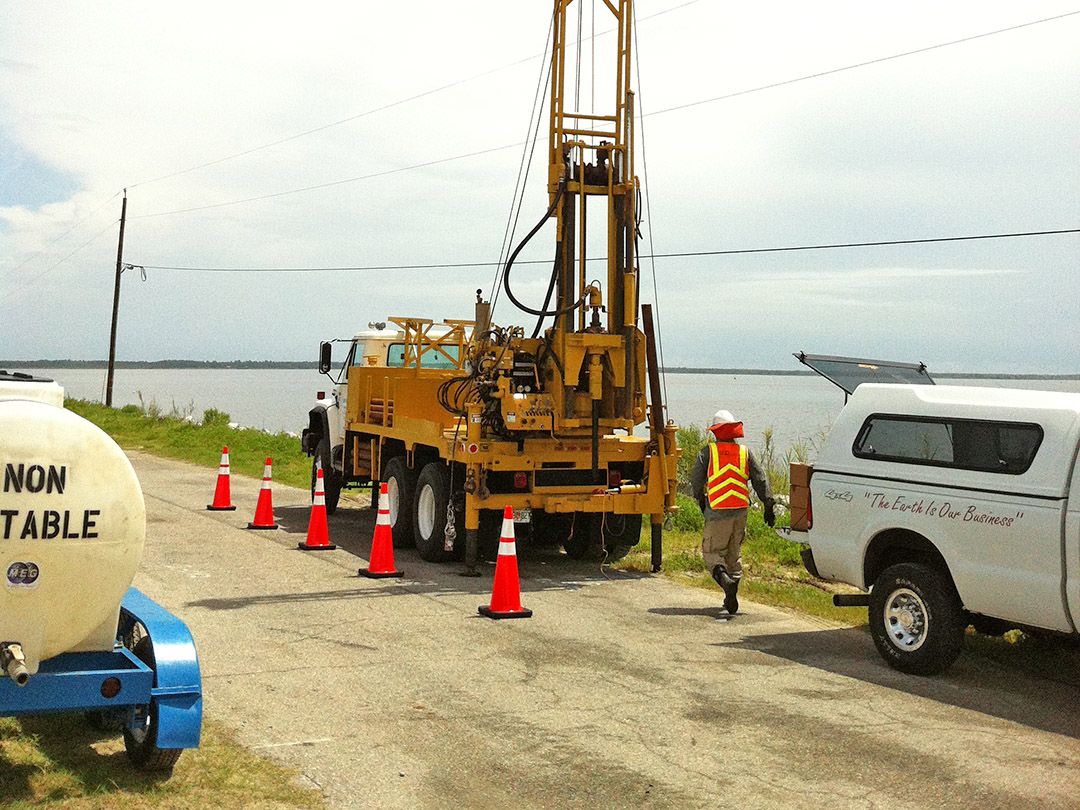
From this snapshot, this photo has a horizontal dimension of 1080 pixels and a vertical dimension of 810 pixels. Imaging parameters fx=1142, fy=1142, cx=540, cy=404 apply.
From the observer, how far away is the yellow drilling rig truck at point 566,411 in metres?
12.5

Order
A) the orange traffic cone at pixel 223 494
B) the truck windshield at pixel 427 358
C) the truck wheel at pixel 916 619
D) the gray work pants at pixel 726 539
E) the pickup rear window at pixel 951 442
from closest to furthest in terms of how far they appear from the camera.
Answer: the pickup rear window at pixel 951 442, the truck wheel at pixel 916 619, the gray work pants at pixel 726 539, the truck windshield at pixel 427 358, the orange traffic cone at pixel 223 494

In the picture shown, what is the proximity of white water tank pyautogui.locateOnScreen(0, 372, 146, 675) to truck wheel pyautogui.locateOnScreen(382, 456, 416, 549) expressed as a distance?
28.2ft

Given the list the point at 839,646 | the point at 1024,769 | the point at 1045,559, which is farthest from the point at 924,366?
the point at 1024,769

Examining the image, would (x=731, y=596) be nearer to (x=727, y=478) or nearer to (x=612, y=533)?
(x=727, y=478)

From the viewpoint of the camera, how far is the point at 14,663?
16.2 feet

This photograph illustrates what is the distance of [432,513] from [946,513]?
260 inches

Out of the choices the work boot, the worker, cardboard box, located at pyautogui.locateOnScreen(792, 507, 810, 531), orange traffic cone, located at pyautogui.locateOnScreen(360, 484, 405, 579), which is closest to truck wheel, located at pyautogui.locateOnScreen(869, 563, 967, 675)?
cardboard box, located at pyautogui.locateOnScreen(792, 507, 810, 531)

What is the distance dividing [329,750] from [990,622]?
4.94 m

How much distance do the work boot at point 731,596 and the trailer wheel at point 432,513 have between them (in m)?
3.60

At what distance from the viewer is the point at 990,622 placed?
27.5 feet

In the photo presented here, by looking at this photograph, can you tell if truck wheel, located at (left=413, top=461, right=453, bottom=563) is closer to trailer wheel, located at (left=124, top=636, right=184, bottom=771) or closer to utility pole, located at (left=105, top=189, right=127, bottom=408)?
trailer wheel, located at (left=124, top=636, right=184, bottom=771)

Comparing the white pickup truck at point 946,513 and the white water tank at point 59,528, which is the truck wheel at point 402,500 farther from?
the white water tank at point 59,528

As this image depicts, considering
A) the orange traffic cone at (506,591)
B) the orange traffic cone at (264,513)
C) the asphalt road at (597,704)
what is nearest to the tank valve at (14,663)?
the asphalt road at (597,704)

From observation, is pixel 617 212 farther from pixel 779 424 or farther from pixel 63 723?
pixel 779 424
